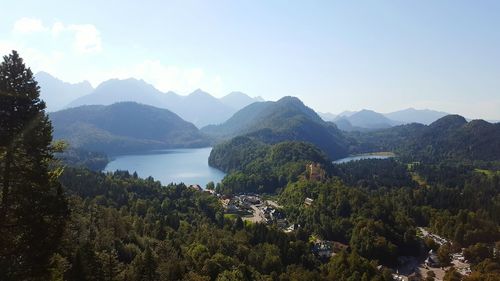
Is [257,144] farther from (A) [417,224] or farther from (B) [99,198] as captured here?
(B) [99,198]

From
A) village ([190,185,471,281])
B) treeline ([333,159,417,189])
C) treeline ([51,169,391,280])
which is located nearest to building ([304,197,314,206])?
village ([190,185,471,281])

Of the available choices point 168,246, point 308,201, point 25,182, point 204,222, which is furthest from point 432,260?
point 25,182

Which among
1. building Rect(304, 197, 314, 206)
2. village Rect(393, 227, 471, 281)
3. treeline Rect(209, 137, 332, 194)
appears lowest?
village Rect(393, 227, 471, 281)

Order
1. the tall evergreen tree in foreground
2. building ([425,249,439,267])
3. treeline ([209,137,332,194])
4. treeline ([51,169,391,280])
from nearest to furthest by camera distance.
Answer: the tall evergreen tree in foreground
treeline ([51,169,391,280])
building ([425,249,439,267])
treeline ([209,137,332,194])

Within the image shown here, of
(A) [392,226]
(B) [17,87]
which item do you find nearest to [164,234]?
(B) [17,87]

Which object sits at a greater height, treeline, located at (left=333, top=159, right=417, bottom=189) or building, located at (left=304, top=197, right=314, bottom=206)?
building, located at (left=304, top=197, right=314, bottom=206)

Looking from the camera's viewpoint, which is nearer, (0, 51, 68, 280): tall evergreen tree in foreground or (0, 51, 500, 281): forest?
(0, 51, 68, 280): tall evergreen tree in foreground

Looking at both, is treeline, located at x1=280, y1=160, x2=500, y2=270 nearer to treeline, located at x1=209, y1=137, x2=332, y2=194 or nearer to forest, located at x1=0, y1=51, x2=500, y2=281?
forest, located at x1=0, y1=51, x2=500, y2=281

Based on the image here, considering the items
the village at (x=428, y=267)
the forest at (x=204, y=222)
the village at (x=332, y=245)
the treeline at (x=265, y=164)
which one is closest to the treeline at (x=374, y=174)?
the forest at (x=204, y=222)

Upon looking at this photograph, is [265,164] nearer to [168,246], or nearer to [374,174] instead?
[374,174]
